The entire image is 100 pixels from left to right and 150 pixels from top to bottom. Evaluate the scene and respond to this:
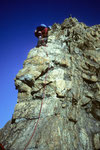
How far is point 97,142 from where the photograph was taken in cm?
488

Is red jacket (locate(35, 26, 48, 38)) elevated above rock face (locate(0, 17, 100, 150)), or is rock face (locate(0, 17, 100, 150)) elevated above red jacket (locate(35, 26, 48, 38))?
red jacket (locate(35, 26, 48, 38))

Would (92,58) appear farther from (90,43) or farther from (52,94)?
(52,94)

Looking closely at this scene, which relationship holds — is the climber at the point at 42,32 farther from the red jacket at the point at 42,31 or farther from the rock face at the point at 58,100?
the rock face at the point at 58,100

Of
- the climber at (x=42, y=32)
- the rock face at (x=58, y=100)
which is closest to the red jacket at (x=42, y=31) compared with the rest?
the climber at (x=42, y=32)

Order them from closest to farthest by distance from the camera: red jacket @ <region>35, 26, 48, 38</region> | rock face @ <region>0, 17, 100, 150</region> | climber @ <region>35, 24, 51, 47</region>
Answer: rock face @ <region>0, 17, 100, 150</region>, climber @ <region>35, 24, 51, 47</region>, red jacket @ <region>35, 26, 48, 38</region>

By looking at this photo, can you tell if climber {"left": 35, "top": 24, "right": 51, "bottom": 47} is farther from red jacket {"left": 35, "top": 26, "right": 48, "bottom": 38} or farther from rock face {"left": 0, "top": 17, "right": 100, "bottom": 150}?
rock face {"left": 0, "top": 17, "right": 100, "bottom": 150}

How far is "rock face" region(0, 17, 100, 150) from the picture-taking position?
152 inches

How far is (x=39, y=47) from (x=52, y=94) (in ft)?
11.6

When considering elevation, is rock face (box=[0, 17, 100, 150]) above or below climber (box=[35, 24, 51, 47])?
below

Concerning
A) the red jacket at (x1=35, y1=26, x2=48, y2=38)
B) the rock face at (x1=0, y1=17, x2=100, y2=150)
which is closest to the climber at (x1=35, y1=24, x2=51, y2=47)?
the red jacket at (x1=35, y1=26, x2=48, y2=38)

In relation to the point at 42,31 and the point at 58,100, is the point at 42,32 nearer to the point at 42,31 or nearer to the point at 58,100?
the point at 42,31

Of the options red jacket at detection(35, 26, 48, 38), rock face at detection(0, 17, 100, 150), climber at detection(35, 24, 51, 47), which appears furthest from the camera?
red jacket at detection(35, 26, 48, 38)

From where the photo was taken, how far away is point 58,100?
4.83 meters

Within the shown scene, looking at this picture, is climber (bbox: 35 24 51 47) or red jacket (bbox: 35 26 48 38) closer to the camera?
climber (bbox: 35 24 51 47)
